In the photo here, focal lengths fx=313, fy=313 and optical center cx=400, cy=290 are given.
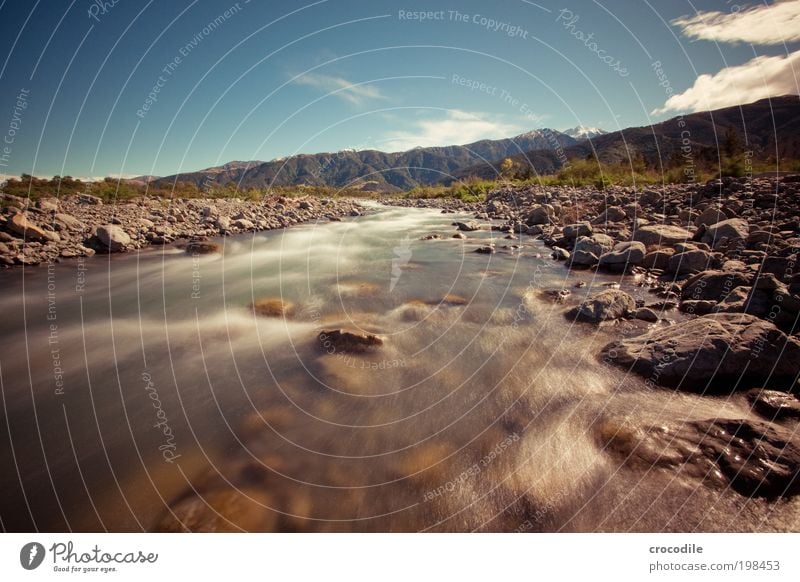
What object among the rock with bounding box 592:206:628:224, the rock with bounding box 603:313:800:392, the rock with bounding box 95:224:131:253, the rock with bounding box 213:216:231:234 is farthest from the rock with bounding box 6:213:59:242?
the rock with bounding box 592:206:628:224

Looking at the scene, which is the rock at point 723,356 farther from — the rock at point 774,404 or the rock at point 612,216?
the rock at point 612,216

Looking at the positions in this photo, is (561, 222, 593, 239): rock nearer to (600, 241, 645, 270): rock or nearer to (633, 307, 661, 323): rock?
(600, 241, 645, 270): rock

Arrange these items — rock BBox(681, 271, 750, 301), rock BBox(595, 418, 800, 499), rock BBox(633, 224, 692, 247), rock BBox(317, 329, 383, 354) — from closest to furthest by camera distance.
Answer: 1. rock BBox(595, 418, 800, 499)
2. rock BBox(317, 329, 383, 354)
3. rock BBox(681, 271, 750, 301)
4. rock BBox(633, 224, 692, 247)

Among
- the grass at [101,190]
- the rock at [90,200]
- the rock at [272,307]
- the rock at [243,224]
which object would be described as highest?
the grass at [101,190]

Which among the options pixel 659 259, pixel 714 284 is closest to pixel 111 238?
pixel 714 284

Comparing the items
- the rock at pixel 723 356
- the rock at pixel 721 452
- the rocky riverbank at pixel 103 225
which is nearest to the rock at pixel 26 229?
the rocky riverbank at pixel 103 225

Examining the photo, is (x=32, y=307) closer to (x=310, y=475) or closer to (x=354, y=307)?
(x=354, y=307)

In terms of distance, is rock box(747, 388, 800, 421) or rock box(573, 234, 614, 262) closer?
rock box(747, 388, 800, 421)

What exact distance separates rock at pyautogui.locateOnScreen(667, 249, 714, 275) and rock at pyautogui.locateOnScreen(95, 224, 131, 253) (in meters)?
18.4

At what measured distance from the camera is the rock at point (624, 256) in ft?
29.1

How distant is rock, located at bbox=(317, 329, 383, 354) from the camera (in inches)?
202

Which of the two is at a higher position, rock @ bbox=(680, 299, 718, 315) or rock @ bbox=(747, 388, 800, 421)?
rock @ bbox=(680, 299, 718, 315)

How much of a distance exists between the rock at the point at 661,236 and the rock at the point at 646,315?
495 centimetres

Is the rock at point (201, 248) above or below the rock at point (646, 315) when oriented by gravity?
above
